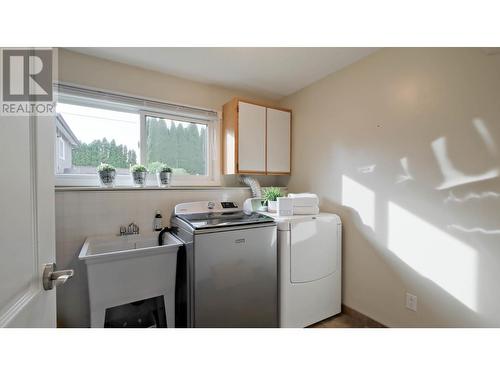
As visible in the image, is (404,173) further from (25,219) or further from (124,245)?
(124,245)

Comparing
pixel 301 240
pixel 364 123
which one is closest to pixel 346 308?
pixel 301 240

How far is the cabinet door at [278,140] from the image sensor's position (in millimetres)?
2455

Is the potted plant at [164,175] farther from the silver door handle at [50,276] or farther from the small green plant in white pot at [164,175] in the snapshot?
the silver door handle at [50,276]

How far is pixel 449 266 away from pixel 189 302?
1.74 m

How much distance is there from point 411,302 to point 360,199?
2.73 ft

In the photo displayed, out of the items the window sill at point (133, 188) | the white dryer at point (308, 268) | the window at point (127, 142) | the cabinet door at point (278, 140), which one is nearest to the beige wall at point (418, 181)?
the white dryer at point (308, 268)

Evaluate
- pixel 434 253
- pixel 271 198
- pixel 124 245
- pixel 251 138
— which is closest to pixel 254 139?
pixel 251 138

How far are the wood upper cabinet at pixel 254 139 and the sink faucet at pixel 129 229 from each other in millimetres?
1043

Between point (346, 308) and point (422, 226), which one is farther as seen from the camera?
point (346, 308)

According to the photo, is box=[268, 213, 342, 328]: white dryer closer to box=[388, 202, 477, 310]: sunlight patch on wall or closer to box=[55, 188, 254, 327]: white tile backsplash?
box=[388, 202, 477, 310]: sunlight patch on wall

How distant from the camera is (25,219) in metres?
0.54
